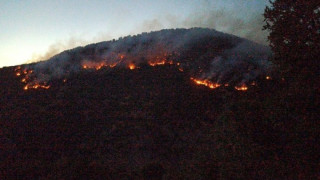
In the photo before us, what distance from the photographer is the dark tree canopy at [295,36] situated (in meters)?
14.4

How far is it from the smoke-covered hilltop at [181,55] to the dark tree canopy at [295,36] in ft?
73.4

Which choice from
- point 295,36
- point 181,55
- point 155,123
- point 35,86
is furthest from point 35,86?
point 295,36

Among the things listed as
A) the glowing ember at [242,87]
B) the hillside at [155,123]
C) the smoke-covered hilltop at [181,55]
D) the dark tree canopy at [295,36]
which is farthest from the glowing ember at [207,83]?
the dark tree canopy at [295,36]

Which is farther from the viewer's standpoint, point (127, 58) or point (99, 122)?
point (127, 58)

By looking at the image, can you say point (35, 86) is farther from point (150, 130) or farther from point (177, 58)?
point (150, 130)

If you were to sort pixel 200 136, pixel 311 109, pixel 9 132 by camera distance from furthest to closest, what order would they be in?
pixel 9 132, pixel 200 136, pixel 311 109

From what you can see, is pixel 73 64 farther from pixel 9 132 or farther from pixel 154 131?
pixel 154 131

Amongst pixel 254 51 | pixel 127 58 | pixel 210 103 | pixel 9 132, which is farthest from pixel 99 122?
pixel 254 51

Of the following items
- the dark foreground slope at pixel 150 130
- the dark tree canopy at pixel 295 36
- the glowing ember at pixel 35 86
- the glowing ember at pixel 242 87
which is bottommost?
the dark foreground slope at pixel 150 130

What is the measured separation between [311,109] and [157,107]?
23.6m

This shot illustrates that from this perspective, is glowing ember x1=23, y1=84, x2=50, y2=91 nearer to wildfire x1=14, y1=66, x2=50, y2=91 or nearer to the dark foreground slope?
wildfire x1=14, y1=66, x2=50, y2=91

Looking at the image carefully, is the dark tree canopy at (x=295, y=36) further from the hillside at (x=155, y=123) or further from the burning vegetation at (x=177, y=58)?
the burning vegetation at (x=177, y=58)

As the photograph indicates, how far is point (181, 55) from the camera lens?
4897 centimetres

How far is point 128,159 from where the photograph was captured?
1048 inches
